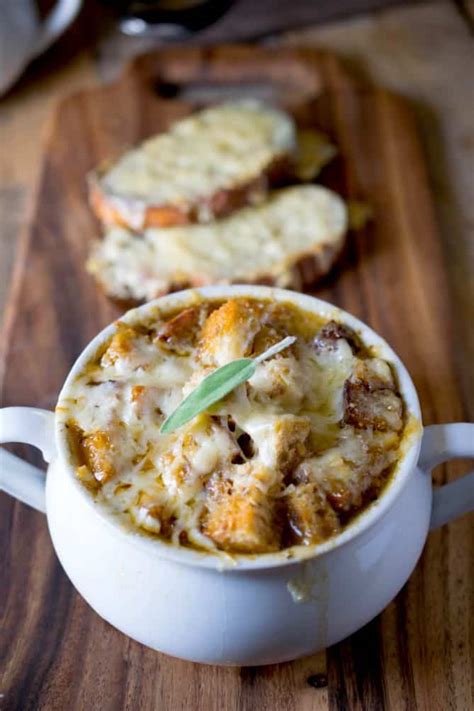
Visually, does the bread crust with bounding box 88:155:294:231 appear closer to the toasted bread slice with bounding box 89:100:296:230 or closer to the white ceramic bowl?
the toasted bread slice with bounding box 89:100:296:230

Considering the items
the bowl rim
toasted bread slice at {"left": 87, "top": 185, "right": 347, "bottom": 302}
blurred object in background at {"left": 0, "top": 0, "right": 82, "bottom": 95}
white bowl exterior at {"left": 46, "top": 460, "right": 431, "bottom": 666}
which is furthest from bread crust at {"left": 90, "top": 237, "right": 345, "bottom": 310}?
blurred object in background at {"left": 0, "top": 0, "right": 82, "bottom": 95}

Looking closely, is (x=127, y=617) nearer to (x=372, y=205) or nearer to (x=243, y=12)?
(x=372, y=205)

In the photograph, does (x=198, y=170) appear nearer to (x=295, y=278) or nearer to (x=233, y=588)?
(x=295, y=278)

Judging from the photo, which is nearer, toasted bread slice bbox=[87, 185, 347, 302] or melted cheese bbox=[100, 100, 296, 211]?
toasted bread slice bbox=[87, 185, 347, 302]

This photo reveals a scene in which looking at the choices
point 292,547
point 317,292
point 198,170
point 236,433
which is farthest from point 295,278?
point 292,547

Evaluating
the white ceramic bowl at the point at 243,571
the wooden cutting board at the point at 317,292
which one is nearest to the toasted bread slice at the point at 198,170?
the wooden cutting board at the point at 317,292

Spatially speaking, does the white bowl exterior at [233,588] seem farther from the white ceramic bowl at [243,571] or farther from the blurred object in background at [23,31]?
the blurred object in background at [23,31]
